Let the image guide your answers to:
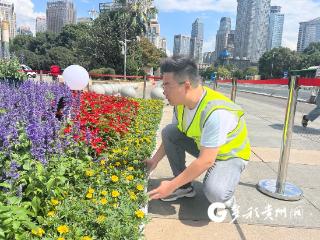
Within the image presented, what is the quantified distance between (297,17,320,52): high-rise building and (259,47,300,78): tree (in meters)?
41.7

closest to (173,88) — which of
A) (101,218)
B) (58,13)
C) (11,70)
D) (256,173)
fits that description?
(101,218)

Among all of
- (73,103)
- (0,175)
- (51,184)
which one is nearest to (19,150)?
(0,175)

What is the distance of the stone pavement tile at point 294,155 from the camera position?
5246mm

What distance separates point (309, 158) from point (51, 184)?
14.3 ft

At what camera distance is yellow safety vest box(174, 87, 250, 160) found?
279 cm

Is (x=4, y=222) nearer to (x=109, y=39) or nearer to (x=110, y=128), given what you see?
(x=110, y=128)

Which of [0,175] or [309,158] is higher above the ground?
[0,175]

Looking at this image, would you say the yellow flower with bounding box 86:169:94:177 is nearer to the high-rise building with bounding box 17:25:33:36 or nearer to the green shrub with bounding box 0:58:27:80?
the green shrub with bounding box 0:58:27:80

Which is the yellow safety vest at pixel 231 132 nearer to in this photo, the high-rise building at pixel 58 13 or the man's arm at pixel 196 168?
the man's arm at pixel 196 168

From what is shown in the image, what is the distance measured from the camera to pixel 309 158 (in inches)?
215

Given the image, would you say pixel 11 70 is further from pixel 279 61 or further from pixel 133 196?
pixel 279 61

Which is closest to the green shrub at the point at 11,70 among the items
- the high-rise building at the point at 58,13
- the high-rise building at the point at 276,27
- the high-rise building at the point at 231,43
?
the high-rise building at the point at 58,13

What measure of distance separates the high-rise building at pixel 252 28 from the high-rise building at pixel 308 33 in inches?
555

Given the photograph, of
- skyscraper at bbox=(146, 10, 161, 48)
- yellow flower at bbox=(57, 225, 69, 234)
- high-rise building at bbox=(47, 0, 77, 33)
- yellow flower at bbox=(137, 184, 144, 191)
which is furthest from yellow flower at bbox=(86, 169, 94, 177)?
high-rise building at bbox=(47, 0, 77, 33)
